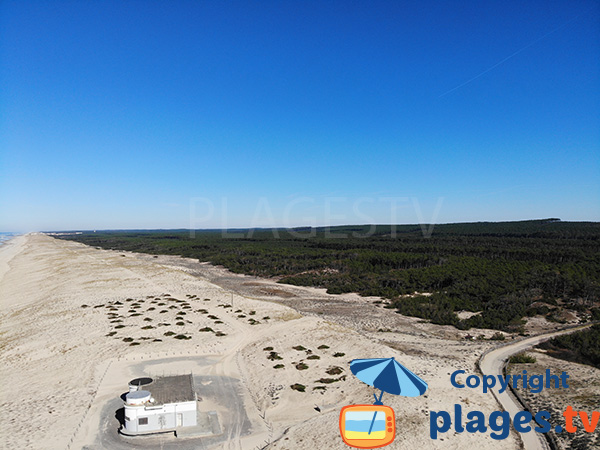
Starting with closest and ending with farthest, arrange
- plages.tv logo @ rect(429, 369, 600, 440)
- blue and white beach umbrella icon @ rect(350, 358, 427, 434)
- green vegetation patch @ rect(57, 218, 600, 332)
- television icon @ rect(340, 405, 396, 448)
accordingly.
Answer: television icon @ rect(340, 405, 396, 448) < blue and white beach umbrella icon @ rect(350, 358, 427, 434) < plages.tv logo @ rect(429, 369, 600, 440) < green vegetation patch @ rect(57, 218, 600, 332)

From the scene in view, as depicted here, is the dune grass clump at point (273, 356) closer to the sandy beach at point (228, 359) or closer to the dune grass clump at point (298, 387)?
the sandy beach at point (228, 359)

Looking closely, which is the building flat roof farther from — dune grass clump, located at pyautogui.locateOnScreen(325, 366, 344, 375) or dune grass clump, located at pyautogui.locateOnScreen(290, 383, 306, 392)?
dune grass clump, located at pyautogui.locateOnScreen(325, 366, 344, 375)

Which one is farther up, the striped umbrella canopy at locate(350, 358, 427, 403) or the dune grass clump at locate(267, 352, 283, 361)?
the striped umbrella canopy at locate(350, 358, 427, 403)

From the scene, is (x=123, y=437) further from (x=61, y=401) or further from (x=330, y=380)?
(x=330, y=380)

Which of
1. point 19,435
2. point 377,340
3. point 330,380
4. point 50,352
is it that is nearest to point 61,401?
point 19,435

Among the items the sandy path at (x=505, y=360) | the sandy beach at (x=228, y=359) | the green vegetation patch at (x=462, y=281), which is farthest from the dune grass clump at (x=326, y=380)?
the green vegetation patch at (x=462, y=281)

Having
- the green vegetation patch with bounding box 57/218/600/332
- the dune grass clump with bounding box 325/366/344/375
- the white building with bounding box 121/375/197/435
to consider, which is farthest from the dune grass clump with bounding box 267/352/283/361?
the green vegetation patch with bounding box 57/218/600/332

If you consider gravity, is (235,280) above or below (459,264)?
below
